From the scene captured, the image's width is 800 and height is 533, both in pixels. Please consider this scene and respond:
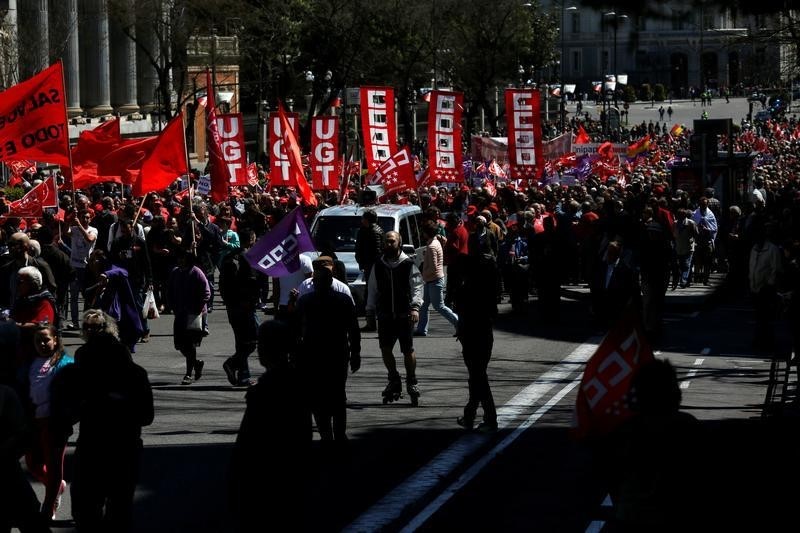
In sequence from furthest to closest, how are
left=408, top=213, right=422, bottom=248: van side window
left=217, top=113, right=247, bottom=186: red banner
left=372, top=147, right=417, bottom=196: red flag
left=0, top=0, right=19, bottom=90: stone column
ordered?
left=0, top=0, right=19, bottom=90: stone column < left=372, top=147, right=417, bottom=196: red flag < left=217, top=113, right=247, bottom=186: red banner < left=408, top=213, right=422, bottom=248: van side window

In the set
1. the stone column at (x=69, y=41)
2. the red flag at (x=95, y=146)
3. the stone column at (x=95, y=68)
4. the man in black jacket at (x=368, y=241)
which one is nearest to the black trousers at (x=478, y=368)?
Result: the man in black jacket at (x=368, y=241)

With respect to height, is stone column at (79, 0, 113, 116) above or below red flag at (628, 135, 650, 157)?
above

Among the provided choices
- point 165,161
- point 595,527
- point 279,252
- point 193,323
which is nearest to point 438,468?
point 595,527

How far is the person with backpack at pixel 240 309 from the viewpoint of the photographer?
16266 mm

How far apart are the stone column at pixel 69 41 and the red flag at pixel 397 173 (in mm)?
20657

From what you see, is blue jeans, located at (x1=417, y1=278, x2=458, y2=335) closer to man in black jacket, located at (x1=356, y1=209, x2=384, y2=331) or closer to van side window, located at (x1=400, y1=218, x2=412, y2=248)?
man in black jacket, located at (x1=356, y1=209, x2=384, y2=331)

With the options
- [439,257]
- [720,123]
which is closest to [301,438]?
[439,257]

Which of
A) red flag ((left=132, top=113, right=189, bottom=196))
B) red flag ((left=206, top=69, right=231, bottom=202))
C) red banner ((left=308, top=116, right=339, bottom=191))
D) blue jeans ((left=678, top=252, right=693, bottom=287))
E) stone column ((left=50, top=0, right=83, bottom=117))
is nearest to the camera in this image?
red flag ((left=132, top=113, right=189, bottom=196))

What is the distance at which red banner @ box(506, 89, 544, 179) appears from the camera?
111 feet

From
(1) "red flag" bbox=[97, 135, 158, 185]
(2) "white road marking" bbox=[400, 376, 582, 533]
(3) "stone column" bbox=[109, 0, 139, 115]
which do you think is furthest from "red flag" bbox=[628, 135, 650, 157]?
(2) "white road marking" bbox=[400, 376, 582, 533]

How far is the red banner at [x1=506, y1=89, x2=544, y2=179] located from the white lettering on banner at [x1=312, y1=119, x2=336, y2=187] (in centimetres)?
369

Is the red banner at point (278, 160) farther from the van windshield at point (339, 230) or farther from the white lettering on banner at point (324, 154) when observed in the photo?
the van windshield at point (339, 230)

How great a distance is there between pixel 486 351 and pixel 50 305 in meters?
3.49

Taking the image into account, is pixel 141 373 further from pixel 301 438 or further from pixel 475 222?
pixel 475 222
